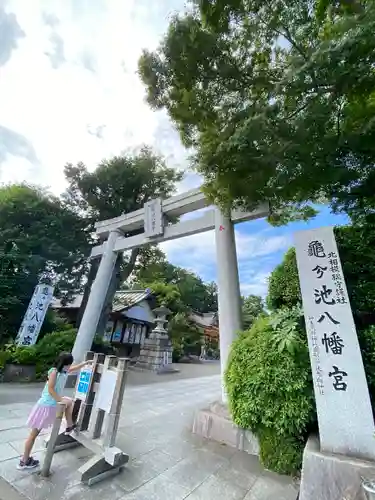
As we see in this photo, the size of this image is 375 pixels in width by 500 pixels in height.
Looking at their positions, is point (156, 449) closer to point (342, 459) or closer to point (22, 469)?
point (22, 469)

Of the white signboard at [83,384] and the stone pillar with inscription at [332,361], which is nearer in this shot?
the stone pillar with inscription at [332,361]

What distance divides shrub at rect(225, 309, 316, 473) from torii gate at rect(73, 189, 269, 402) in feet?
3.62

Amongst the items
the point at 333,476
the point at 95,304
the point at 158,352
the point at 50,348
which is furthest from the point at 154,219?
the point at 158,352

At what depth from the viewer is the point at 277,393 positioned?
3213 millimetres

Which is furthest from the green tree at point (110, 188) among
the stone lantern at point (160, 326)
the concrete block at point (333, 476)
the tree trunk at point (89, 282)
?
the concrete block at point (333, 476)

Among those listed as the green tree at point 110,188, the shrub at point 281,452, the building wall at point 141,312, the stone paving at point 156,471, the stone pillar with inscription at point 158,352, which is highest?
the green tree at point 110,188

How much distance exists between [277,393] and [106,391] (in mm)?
2079

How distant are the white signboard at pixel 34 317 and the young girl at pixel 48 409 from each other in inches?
243

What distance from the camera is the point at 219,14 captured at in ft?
12.8

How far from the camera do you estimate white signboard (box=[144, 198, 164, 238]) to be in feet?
25.7

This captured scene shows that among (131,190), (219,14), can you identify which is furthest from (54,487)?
(131,190)

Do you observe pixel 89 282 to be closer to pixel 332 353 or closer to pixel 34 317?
pixel 34 317

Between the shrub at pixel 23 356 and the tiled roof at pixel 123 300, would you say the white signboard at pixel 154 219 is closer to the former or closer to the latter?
the shrub at pixel 23 356

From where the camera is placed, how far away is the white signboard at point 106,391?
285 centimetres
